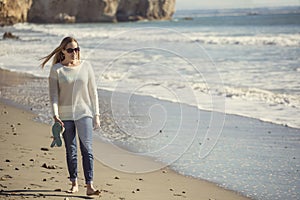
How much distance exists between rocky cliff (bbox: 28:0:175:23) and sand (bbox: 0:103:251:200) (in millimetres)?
84116

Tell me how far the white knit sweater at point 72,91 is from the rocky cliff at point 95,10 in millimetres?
85478

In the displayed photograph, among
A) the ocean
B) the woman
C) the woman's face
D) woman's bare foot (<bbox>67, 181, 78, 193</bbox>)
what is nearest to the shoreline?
the ocean

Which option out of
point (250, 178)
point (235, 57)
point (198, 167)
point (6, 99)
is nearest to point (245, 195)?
point (250, 178)

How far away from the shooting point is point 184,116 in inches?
352

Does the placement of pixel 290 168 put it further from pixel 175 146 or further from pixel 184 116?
pixel 184 116

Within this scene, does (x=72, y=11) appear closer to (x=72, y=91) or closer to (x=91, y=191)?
(x=72, y=91)

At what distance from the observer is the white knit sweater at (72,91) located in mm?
4570

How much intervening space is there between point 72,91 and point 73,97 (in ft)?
0.17

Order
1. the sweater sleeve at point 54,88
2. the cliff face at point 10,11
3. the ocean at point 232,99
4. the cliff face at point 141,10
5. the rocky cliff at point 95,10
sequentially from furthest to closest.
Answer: the cliff face at point 141,10 < the rocky cliff at point 95,10 < the cliff face at point 10,11 < the ocean at point 232,99 < the sweater sleeve at point 54,88

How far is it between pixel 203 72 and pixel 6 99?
7.11 metres

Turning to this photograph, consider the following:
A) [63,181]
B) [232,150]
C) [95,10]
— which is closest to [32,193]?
[63,181]

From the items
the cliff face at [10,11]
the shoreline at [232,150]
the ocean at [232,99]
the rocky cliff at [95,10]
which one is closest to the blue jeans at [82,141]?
the shoreline at [232,150]

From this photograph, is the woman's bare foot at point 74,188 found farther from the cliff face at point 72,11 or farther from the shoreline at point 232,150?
the cliff face at point 72,11

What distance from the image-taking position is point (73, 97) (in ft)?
15.1
